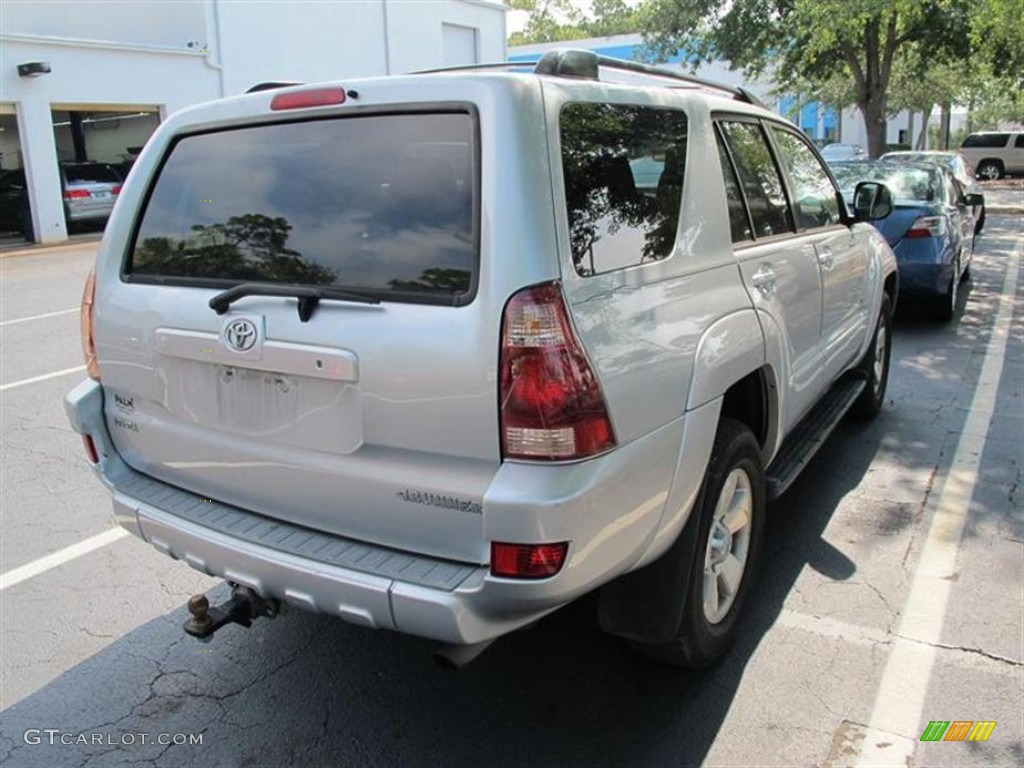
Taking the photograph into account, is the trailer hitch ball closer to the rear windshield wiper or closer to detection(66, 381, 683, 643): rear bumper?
detection(66, 381, 683, 643): rear bumper

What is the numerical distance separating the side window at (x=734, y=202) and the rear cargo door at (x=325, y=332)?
1300mm

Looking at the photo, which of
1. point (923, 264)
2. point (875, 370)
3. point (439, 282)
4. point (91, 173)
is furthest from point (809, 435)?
point (91, 173)

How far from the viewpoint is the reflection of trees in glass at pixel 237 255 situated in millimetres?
2604

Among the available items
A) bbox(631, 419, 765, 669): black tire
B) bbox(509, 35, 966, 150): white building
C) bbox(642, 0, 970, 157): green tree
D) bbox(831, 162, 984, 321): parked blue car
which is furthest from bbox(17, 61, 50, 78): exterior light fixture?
bbox(509, 35, 966, 150): white building

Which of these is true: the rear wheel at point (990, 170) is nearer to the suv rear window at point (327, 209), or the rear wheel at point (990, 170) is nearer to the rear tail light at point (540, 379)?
the suv rear window at point (327, 209)

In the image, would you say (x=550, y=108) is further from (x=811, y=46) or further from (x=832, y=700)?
(x=811, y=46)

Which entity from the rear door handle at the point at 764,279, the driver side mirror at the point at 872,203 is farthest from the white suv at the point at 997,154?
the rear door handle at the point at 764,279

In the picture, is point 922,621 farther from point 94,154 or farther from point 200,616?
point 94,154

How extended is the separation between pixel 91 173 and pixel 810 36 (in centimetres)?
1736

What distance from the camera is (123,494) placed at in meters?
2.96

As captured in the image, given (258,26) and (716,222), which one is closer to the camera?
(716,222)

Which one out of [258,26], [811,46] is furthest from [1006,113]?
[258,26]

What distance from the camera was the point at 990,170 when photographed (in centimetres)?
3509

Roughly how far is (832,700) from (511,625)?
1320 mm
